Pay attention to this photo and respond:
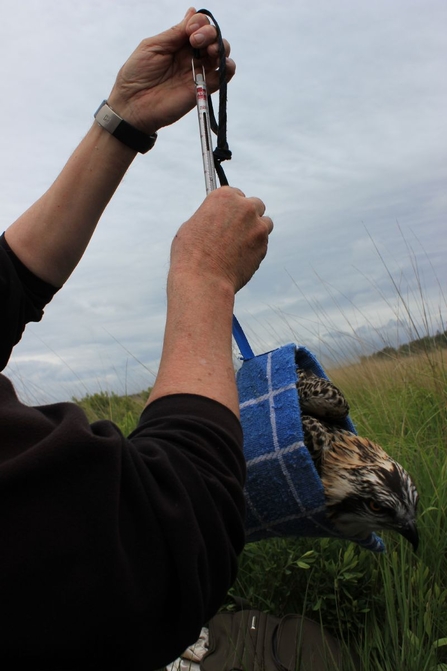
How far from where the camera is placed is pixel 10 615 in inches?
43.4

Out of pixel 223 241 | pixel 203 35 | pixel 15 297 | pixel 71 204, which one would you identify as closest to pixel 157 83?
pixel 203 35

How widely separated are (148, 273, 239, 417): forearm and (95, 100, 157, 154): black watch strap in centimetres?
111

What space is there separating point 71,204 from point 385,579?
Result: 1968mm

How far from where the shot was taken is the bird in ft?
6.48

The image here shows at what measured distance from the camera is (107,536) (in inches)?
44.8

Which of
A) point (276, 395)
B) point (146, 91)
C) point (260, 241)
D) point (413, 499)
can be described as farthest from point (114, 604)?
point (146, 91)

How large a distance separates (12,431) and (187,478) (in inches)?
13.3

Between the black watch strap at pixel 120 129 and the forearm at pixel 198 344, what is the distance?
111cm

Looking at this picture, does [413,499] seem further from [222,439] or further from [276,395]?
[222,439]

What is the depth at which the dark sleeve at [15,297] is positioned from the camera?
7.52 feet

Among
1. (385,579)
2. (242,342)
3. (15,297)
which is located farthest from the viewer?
Result: (385,579)

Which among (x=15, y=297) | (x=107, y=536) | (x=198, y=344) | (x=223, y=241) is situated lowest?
(x=107, y=536)

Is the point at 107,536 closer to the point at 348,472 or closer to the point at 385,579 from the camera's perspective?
the point at 348,472

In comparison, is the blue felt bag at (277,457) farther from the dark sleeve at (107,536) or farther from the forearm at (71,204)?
the forearm at (71,204)
